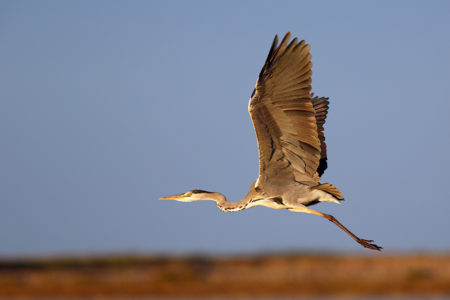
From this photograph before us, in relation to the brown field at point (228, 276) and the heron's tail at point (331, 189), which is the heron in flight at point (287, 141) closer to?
the heron's tail at point (331, 189)

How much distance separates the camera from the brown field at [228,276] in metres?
16.5

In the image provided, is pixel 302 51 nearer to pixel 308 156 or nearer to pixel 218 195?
pixel 308 156

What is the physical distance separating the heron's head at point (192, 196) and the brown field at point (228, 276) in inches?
74.2

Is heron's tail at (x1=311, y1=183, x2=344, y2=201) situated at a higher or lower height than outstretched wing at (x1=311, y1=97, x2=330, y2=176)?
lower

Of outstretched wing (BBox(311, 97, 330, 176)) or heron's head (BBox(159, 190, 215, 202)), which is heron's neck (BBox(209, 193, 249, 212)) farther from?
outstretched wing (BBox(311, 97, 330, 176))

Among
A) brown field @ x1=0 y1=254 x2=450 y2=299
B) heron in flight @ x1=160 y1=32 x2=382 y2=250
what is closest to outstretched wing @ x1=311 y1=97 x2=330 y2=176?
heron in flight @ x1=160 y1=32 x2=382 y2=250

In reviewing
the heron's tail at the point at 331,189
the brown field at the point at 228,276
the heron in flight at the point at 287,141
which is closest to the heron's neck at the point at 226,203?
the heron in flight at the point at 287,141

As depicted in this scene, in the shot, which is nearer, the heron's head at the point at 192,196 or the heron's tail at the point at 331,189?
the heron's tail at the point at 331,189

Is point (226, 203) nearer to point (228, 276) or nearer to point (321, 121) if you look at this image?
point (321, 121)

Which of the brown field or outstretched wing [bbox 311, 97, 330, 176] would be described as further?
the brown field

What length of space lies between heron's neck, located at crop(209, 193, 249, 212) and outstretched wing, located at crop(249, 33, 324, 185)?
80 cm

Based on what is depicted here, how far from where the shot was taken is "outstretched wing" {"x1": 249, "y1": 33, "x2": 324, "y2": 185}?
12797mm

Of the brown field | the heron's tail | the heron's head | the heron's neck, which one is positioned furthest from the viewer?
the brown field

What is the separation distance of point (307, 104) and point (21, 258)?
9.40 meters
